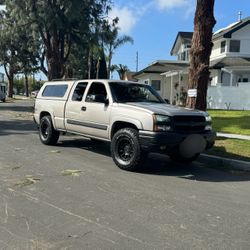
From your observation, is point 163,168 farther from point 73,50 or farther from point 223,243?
point 73,50

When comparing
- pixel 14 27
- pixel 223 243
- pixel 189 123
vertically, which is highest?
pixel 14 27

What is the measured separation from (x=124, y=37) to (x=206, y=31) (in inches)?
1557

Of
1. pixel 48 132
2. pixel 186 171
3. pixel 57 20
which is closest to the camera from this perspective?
pixel 186 171

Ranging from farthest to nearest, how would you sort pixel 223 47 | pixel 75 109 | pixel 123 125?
pixel 223 47
pixel 75 109
pixel 123 125

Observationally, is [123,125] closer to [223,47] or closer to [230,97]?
[230,97]

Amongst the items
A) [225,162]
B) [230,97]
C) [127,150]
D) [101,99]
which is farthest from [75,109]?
[230,97]

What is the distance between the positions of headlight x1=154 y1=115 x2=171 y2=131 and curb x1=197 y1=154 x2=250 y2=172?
7.02 ft

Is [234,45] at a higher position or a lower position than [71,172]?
higher

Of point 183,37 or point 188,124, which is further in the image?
point 183,37

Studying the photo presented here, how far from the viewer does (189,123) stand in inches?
361

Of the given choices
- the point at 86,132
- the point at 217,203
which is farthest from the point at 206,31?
the point at 217,203

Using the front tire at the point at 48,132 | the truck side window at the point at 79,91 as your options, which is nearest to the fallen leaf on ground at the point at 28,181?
the truck side window at the point at 79,91

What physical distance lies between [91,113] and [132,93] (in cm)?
105

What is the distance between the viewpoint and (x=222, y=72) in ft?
123
